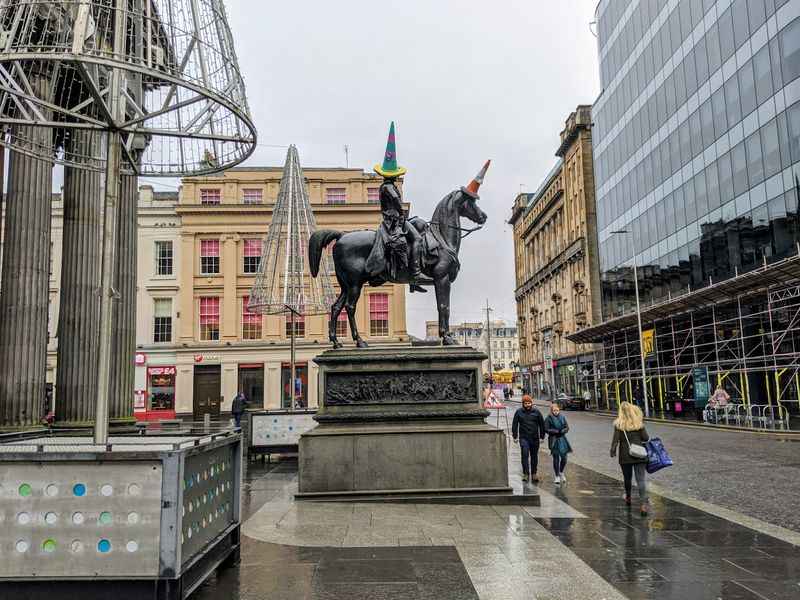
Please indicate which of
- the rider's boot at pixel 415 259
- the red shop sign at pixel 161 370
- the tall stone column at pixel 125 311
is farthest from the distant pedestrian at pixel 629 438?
the red shop sign at pixel 161 370

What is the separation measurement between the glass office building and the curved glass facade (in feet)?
0.26

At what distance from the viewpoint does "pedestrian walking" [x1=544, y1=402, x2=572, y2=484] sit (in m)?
12.5

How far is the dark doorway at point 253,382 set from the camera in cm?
4531

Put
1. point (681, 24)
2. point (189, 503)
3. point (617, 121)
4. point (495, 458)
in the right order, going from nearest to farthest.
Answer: point (189, 503), point (495, 458), point (681, 24), point (617, 121)

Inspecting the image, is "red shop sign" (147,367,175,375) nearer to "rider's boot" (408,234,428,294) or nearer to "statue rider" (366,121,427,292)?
"statue rider" (366,121,427,292)

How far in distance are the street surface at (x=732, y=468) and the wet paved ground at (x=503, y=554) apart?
4.07 ft

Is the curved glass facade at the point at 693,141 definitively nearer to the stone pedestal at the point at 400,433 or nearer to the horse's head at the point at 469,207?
the horse's head at the point at 469,207

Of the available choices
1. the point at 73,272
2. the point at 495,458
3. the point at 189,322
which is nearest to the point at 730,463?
the point at 495,458

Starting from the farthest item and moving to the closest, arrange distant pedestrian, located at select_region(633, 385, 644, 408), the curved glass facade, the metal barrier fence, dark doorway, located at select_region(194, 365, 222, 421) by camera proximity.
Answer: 1. dark doorway, located at select_region(194, 365, 222, 421)
2. distant pedestrian, located at select_region(633, 385, 644, 408)
3. the curved glass facade
4. the metal barrier fence

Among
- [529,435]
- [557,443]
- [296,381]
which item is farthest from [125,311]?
[296,381]

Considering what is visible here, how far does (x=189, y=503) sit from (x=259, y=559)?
1.92 metres

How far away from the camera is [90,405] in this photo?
1530 centimetres

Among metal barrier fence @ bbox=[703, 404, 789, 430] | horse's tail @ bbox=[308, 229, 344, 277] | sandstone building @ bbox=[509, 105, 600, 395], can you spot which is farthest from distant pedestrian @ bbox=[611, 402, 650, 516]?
sandstone building @ bbox=[509, 105, 600, 395]

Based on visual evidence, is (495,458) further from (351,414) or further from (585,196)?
(585,196)
